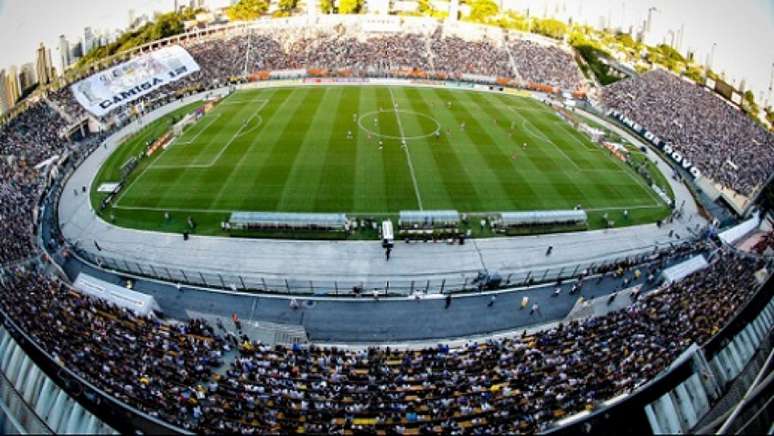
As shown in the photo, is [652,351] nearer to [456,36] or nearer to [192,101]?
[192,101]

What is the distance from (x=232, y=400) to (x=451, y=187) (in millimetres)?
28063

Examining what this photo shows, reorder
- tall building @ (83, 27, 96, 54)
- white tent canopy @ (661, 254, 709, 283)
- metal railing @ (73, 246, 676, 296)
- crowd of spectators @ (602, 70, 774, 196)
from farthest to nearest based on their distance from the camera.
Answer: tall building @ (83, 27, 96, 54)
crowd of spectators @ (602, 70, 774, 196)
white tent canopy @ (661, 254, 709, 283)
metal railing @ (73, 246, 676, 296)

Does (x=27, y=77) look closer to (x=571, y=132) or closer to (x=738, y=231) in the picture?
(x=571, y=132)

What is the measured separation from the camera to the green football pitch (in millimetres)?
40938

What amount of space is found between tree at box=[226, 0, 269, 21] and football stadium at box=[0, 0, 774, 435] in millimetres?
22589

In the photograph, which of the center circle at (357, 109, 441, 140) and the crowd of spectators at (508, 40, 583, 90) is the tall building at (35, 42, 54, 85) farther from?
the crowd of spectators at (508, 40, 583, 90)

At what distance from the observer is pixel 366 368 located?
75.5 ft

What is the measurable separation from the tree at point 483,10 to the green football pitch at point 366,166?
158ft

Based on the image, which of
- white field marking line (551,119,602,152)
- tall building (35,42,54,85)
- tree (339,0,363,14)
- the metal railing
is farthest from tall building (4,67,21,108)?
white field marking line (551,119,602,152)

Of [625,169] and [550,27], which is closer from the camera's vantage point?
[625,169]

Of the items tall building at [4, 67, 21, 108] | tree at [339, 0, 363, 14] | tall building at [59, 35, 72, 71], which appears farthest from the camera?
tree at [339, 0, 363, 14]

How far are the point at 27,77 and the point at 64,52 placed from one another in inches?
440

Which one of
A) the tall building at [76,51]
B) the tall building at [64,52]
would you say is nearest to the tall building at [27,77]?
the tall building at [64,52]

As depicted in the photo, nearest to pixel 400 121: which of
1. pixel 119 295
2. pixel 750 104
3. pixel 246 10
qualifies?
pixel 119 295
